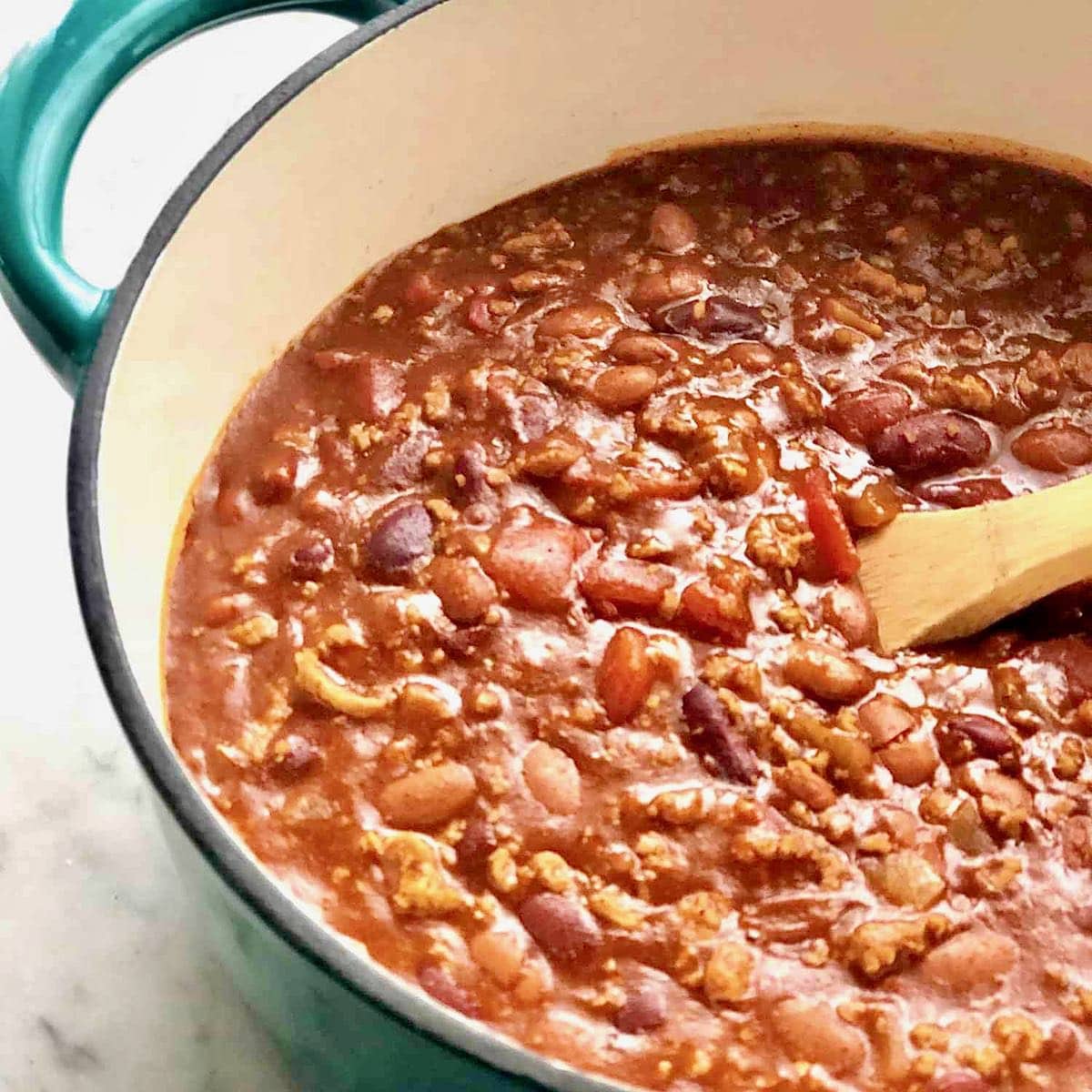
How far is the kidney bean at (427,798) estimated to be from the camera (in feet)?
4.28

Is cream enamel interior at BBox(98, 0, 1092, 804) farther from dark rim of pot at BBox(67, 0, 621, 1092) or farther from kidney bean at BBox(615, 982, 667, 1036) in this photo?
kidney bean at BBox(615, 982, 667, 1036)

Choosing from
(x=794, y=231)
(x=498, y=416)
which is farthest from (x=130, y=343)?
(x=794, y=231)

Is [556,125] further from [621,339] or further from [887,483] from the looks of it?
[887,483]

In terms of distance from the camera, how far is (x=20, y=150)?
3.93 ft

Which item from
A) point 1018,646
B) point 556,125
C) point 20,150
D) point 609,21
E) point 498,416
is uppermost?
point 20,150

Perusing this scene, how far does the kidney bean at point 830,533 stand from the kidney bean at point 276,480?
20.1 inches

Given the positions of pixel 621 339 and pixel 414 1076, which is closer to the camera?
pixel 414 1076

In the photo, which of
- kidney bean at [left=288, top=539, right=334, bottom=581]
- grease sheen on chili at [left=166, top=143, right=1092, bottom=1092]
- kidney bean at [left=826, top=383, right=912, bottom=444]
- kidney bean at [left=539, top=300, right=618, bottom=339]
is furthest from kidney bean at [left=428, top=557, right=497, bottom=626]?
kidney bean at [left=826, top=383, right=912, bottom=444]

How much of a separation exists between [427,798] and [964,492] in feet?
2.11

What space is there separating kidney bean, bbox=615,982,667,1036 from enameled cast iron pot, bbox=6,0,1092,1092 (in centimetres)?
23

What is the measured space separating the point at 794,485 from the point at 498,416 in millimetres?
309

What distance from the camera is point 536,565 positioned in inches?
56.1

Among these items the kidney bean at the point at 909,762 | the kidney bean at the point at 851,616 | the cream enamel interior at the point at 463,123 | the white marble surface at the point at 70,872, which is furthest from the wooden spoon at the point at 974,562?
the white marble surface at the point at 70,872

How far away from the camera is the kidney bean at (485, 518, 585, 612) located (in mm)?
1418
